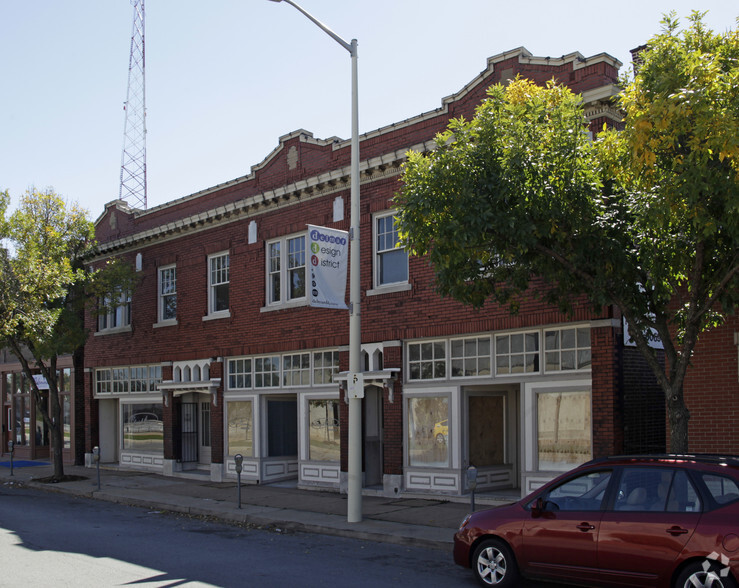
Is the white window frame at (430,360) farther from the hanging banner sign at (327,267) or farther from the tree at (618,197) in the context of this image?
the tree at (618,197)

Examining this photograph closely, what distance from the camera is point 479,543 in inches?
350

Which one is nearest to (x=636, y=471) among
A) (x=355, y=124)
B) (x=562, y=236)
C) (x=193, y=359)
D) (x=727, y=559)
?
(x=727, y=559)

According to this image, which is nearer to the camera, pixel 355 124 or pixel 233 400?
pixel 355 124

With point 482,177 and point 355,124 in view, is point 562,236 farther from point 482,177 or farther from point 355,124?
point 355,124

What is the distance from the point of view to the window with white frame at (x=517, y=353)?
1432 centimetres

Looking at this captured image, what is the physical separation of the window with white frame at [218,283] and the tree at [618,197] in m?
10.8

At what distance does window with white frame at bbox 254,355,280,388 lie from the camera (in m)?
19.7

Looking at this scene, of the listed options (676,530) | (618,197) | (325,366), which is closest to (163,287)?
(325,366)

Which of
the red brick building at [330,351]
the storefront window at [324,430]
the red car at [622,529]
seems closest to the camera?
the red car at [622,529]

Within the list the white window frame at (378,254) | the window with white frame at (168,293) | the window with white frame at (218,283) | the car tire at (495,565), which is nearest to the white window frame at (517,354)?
the white window frame at (378,254)

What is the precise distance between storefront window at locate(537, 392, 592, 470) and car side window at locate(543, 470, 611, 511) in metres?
5.15

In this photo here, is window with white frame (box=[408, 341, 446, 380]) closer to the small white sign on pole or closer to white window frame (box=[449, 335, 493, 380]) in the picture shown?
white window frame (box=[449, 335, 493, 380])

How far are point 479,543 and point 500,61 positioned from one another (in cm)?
938

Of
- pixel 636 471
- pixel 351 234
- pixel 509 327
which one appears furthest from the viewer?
pixel 509 327
